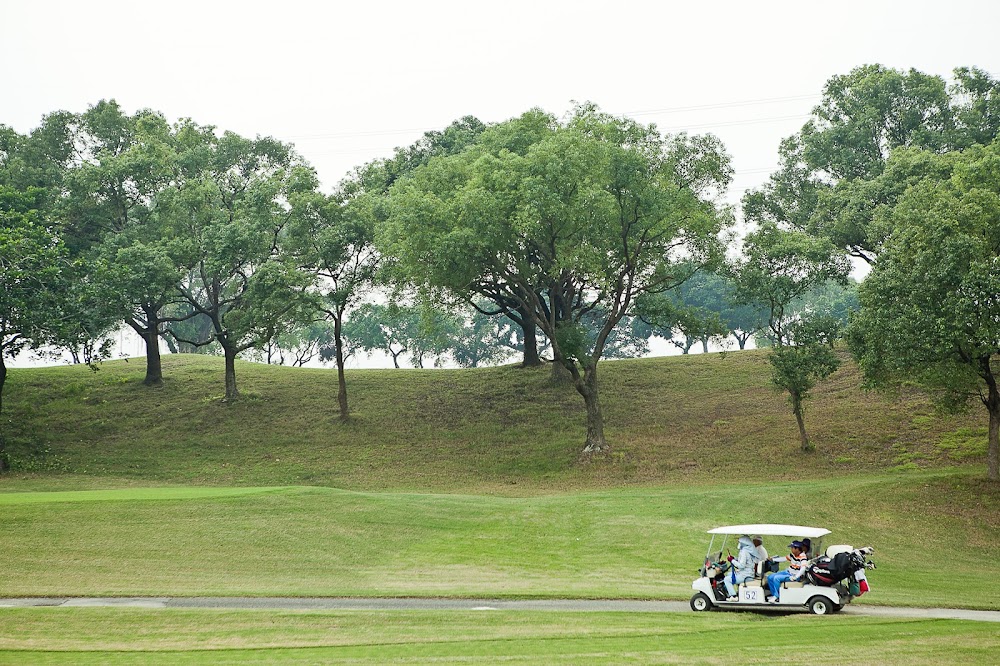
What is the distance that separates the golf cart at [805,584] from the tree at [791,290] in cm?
2206

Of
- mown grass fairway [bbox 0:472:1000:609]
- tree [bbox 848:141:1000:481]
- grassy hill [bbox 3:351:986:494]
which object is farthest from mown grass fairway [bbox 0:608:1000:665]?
grassy hill [bbox 3:351:986:494]

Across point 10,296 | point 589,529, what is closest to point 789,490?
point 589,529

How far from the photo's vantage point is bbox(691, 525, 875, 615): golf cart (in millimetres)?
19812

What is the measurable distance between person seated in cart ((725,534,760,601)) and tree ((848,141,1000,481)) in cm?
1438

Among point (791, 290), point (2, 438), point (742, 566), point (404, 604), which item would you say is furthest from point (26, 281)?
point (742, 566)

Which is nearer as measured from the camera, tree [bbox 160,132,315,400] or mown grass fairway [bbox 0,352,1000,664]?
mown grass fairway [bbox 0,352,1000,664]

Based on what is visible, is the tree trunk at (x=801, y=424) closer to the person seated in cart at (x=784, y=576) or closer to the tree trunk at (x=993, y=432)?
the tree trunk at (x=993, y=432)

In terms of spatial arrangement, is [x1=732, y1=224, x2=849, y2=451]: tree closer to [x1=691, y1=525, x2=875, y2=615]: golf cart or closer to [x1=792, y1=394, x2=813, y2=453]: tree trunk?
[x1=792, y1=394, x2=813, y2=453]: tree trunk

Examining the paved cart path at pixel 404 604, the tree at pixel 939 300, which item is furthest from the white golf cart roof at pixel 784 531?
the tree at pixel 939 300

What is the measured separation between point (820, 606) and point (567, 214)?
83.4ft

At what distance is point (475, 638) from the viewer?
1703cm

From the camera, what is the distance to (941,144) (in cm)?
5088

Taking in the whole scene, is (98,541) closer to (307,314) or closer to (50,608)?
(50,608)

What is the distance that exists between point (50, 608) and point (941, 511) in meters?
28.0
